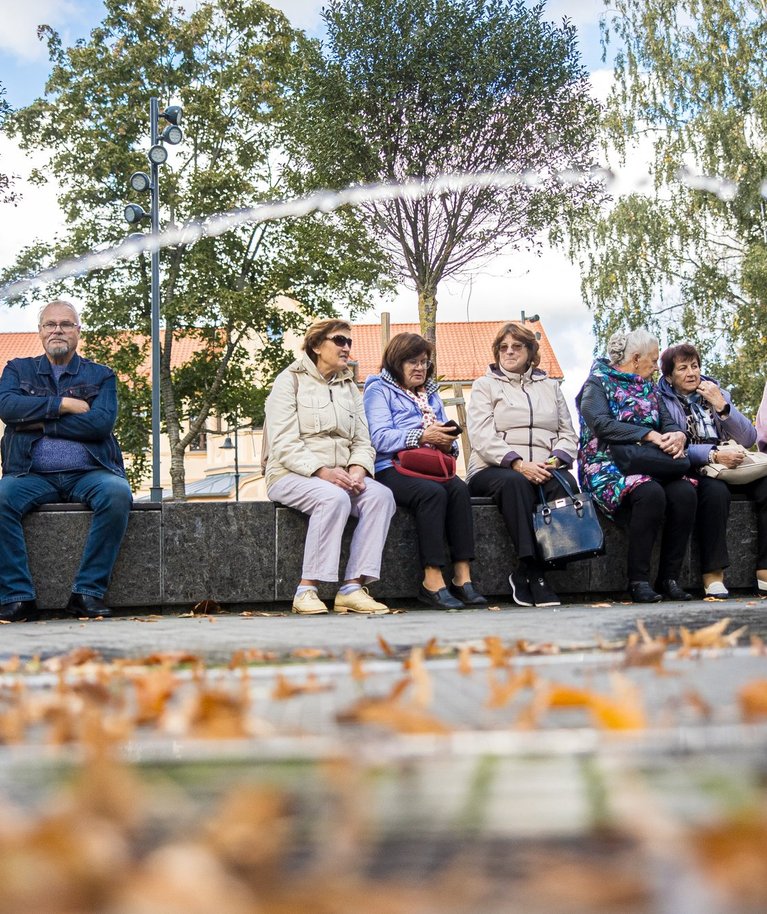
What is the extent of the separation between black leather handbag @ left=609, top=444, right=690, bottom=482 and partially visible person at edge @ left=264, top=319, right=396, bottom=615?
1.51 metres

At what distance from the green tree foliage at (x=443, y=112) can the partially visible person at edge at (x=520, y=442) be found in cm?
1329

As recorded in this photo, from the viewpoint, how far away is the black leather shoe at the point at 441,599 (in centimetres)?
657

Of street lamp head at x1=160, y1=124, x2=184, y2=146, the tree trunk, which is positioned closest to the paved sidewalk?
the tree trunk

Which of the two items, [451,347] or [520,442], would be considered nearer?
[520,442]

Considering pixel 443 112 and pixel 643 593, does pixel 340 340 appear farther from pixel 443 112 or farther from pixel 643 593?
pixel 443 112

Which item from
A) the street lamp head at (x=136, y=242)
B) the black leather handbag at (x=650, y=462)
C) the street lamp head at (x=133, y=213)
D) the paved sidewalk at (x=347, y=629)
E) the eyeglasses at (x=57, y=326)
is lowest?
the paved sidewalk at (x=347, y=629)

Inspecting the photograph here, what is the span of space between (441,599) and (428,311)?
47.6ft

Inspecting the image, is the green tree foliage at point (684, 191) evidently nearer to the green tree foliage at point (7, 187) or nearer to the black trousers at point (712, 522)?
the green tree foliage at point (7, 187)

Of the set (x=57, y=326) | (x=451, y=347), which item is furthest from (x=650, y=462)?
(x=451, y=347)

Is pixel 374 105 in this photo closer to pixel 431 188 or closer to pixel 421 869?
pixel 431 188

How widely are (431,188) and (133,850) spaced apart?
21.1m

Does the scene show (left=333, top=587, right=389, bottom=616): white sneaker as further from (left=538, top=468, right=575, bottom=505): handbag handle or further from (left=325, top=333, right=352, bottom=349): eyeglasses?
(left=325, top=333, right=352, bottom=349): eyeglasses

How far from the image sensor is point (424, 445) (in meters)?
7.06

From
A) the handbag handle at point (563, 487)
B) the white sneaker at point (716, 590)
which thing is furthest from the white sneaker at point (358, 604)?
the white sneaker at point (716, 590)
